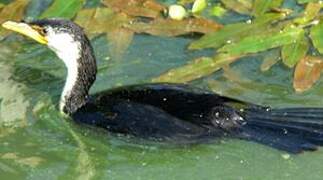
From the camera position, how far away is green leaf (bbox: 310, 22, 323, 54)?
19.3 ft

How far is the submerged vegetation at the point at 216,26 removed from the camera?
5988mm

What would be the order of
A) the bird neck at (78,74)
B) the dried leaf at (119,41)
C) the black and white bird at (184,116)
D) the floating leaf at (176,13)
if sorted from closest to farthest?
the black and white bird at (184,116)
the bird neck at (78,74)
the dried leaf at (119,41)
the floating leaf at (176,13)

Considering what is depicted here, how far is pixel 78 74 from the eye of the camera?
5.75 meters

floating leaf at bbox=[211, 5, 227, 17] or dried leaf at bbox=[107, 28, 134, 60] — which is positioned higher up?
floating leaf at bbox=[211, 5, 227, 17]

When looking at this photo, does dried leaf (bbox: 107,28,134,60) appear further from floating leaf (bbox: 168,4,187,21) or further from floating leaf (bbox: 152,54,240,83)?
floating leaf (bbox: 152,54,240,83)

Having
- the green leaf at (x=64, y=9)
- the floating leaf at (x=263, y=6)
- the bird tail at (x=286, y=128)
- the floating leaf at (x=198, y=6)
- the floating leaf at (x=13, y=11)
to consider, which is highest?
the floating leaf at (x=263, y=6)

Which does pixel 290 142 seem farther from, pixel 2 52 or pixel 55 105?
pixel 2 52

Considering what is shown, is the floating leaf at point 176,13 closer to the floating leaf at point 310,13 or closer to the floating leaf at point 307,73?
the floating leaf at point 310,13

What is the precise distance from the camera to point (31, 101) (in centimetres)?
597

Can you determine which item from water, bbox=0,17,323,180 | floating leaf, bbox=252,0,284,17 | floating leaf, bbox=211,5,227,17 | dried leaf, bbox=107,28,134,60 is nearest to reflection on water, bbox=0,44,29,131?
water, bbox=0,17,323,180

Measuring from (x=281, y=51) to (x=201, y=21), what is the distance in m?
0.78

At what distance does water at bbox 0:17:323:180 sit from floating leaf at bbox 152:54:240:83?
0.20 ft

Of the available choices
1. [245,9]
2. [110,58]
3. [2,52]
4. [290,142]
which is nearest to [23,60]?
[2,52]

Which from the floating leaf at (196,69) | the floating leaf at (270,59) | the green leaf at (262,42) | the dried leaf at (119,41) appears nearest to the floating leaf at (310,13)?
the green leaf at (262,42)
